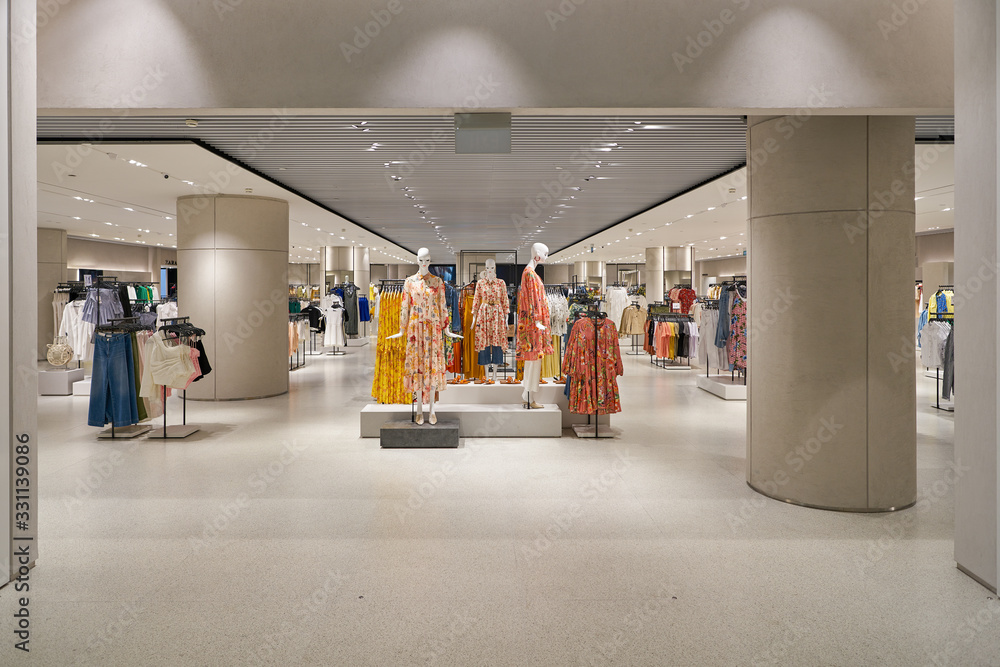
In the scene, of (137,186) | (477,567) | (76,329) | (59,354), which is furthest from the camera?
(76,329)

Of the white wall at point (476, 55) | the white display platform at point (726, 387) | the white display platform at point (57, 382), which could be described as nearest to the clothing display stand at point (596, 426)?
the white display platform at point (726, 387)

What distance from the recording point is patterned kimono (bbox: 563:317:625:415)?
7.11 metres

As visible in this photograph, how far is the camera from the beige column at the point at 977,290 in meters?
3.29

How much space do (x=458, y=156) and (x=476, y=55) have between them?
4.33 m

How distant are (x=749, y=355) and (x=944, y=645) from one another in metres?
2.62

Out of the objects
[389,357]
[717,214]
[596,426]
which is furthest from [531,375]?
A: [717,214]

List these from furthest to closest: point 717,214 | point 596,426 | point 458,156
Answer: point 717,214
point 458,156
point 596,426

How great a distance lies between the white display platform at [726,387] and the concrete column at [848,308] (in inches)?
194

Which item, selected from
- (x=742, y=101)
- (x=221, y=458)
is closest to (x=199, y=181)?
(x=221, y=458)

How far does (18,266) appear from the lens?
3414 mm

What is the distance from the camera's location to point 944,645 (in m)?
2.82

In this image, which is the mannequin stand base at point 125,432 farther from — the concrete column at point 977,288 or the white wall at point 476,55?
the concrete column at point 977,288

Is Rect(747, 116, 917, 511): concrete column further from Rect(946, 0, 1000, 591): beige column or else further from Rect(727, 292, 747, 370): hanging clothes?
Rect(727, 292, 747, 370): hanging clothes

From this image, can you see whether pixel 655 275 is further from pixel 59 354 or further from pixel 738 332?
pixel 59 354
